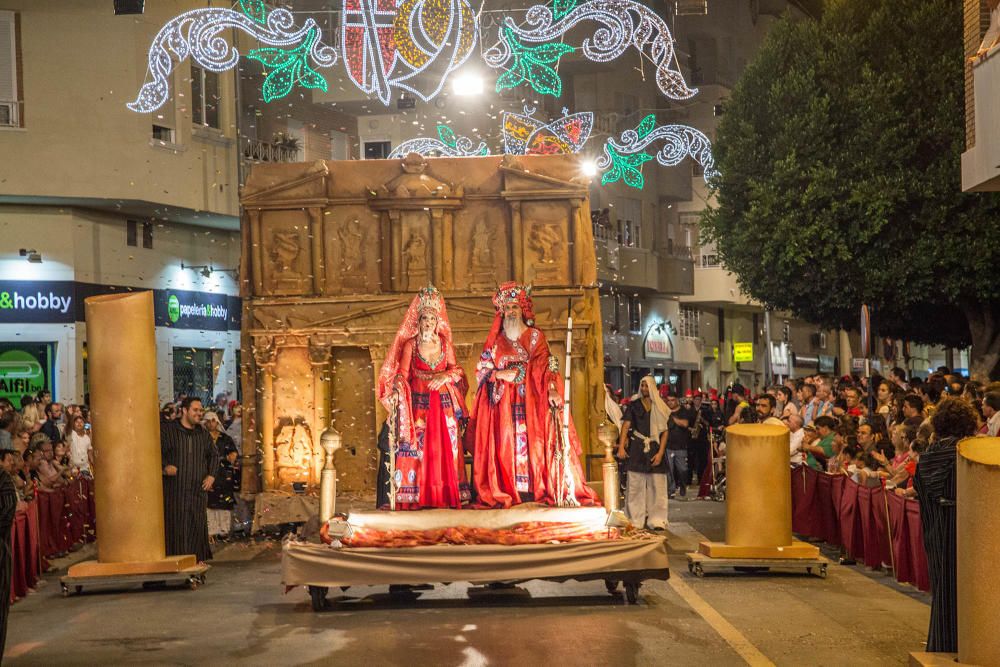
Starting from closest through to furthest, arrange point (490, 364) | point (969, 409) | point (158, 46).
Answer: point (969, 409) → point (490, 364) → point (158, 46)

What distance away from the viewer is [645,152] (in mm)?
43406

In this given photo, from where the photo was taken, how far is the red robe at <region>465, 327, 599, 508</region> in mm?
14297

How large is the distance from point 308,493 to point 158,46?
1334 cm

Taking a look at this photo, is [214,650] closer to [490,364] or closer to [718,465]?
[490,364]

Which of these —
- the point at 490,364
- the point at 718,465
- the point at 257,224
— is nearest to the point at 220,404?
the point at 718,465

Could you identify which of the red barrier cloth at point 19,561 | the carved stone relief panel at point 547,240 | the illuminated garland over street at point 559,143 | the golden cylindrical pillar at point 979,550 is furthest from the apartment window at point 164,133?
the golden cylindrical pillar at point 979,550

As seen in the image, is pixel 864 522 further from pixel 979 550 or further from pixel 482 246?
pixel 979 550

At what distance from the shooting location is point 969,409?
9.11 metres

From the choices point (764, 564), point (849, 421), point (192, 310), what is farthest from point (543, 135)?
point (764, 564)

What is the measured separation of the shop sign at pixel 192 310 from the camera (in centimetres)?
3266

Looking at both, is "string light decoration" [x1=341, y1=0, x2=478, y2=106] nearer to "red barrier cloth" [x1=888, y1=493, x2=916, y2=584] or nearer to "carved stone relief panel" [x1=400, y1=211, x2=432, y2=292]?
"carved stone relief panel" [x1=400, y1=211, x2=432, y2=292]

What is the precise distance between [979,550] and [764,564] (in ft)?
22.1

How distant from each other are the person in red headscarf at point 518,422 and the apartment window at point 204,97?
1908cm

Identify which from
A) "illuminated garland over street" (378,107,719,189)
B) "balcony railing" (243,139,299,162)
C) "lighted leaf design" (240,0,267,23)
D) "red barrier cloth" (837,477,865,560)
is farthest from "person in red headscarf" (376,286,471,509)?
"balcony railing" (243,139,299,162)
